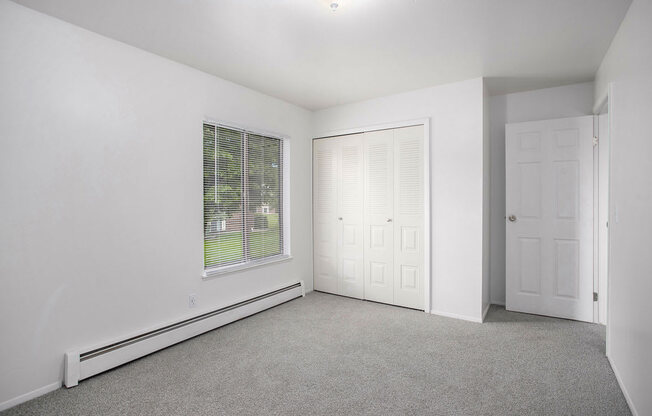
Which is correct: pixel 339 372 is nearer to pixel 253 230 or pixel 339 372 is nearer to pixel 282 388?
pixel 282 388

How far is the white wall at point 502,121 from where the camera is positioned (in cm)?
372

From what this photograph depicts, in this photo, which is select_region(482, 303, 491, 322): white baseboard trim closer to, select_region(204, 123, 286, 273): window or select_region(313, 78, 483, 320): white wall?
select_region(313, 78, 483, 320): white wall

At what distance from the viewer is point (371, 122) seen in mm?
4164

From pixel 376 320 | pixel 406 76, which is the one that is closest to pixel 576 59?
pixel 406 76

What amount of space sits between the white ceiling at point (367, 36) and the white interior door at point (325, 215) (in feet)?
3.98

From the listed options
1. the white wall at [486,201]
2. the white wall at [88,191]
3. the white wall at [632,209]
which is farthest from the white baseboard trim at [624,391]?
the white wall at [88,191]

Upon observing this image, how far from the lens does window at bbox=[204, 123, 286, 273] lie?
11.0 feet

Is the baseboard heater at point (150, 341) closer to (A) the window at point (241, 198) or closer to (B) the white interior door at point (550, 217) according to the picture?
(A) the window at point (241, 198)

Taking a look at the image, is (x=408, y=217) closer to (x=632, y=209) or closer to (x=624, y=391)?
(x=632, y=209)

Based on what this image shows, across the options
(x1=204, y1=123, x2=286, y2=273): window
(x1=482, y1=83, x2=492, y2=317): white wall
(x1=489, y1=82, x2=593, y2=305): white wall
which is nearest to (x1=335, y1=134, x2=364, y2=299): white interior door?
(x1=204, y1=123, x2=286, y2=273): window

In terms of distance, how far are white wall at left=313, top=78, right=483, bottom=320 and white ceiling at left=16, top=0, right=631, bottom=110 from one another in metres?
0.26

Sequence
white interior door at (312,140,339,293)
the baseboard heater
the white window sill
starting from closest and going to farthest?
the baseboard heater
the white window sill
white interior door at (312,140,339,293)

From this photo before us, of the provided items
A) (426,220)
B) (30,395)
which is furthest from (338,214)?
(30,395)

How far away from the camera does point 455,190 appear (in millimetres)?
3613
